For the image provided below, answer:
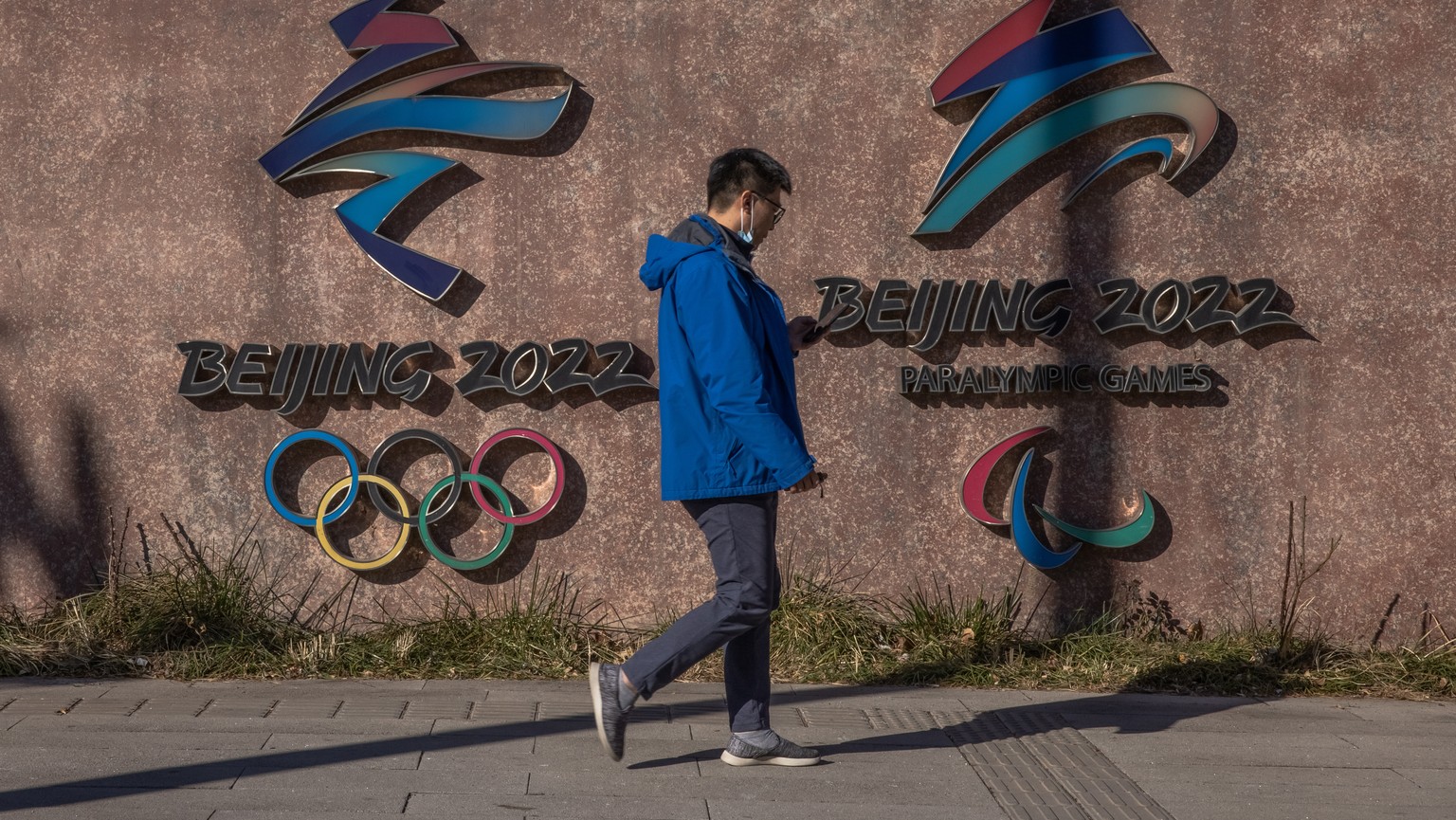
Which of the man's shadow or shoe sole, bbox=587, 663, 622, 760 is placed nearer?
shoe sole, bbox=587, 663, 622, 760

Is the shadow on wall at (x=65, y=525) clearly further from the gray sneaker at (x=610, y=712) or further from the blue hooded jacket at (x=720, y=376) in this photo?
the blue hooded jacket at (x=720, y=376)

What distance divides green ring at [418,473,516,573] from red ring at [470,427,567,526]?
3 cm

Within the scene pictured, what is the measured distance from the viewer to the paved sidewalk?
391 cm

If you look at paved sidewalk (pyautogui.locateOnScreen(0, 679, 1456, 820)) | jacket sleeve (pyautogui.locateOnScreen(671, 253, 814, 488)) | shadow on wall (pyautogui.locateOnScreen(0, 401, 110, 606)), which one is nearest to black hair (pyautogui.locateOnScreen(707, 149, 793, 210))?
jacket sleeve (pyautogui.locateOnScreen(671, 253, 814, 488))

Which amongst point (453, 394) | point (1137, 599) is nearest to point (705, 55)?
point (453, 394)

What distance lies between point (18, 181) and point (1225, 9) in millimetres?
5547

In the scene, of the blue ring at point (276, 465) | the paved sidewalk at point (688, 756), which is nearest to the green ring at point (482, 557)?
the blue ring at point (276, 465)

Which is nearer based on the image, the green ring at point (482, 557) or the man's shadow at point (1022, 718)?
the man's shadow at point (1022, 718)

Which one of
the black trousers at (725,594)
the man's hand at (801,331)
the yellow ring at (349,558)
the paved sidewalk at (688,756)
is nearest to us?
the paved sidewalk at (688,756)

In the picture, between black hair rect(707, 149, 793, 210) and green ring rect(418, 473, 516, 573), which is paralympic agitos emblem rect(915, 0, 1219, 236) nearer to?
black hair rect(707, 149, 793, 210)

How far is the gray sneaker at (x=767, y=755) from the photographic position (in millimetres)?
4320

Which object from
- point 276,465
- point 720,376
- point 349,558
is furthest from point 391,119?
point 720,376

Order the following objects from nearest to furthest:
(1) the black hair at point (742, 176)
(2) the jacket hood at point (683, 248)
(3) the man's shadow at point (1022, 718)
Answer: (2) the jacket hood at point (683, 248) < (1) the black hair at point (742, 176) < (3) the man's shadow at point (1022, 718)

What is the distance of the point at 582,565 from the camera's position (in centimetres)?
625
